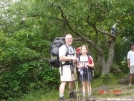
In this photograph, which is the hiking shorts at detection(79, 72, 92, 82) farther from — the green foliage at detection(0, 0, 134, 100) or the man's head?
the green foliage at detection(0, 0, 134, 100)

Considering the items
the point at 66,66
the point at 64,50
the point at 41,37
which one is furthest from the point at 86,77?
the point at 41,37

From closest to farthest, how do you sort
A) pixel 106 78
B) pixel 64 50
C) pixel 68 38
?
pixel 64 50 → pixel 68 38 → pixel 106 78

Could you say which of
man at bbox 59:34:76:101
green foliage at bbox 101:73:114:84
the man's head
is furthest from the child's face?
green foliage at bbox 101:73:114:84

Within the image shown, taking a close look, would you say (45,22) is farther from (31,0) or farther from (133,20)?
(133,20)

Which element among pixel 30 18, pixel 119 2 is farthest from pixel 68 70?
pixel 30 18

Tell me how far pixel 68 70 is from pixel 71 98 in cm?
119

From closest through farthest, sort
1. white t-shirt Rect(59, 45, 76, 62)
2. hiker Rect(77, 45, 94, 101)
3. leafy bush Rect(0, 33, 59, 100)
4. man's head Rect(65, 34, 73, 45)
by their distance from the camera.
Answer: white t-shirt Rect(59, 45, 76, 62)
man's head Rect(65, 34, 73, 45)
hiker Rect(77, 45, 94, 101)
leafy bush Rect(0, 33, 59, 100)

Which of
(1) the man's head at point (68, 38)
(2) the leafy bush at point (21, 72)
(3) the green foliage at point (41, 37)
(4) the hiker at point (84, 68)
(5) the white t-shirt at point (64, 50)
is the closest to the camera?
(5) the white t-shirt at point (64, 50)

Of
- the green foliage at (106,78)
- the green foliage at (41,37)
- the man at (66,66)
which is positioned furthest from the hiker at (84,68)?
the green foliage at (106,78)

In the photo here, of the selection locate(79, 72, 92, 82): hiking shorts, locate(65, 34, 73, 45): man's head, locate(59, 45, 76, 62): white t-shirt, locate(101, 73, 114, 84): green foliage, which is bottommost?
locate(101, 73, 114, 84): green foliage

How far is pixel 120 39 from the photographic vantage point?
12.1m

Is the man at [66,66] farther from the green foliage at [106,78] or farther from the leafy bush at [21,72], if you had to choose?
the green foliage at [106,78]

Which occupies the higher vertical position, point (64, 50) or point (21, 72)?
point (64, 50)

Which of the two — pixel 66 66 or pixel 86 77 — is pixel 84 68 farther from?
pixel 66 66
